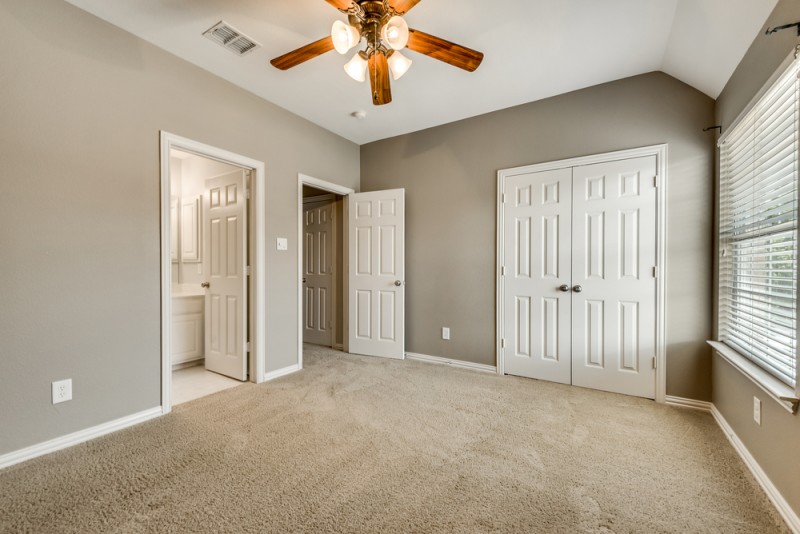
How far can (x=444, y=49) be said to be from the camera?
1853mm

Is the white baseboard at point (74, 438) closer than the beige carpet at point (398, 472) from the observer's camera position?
No

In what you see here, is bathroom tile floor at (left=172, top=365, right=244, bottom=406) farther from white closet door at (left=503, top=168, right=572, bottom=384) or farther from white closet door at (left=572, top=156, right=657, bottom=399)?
white closet door at (left=572, top=156, right=657, bottom=399)

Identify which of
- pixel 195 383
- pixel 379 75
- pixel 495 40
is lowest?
pixel 195 383

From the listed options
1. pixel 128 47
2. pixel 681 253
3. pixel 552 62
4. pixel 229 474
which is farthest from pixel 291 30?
pixel 681 253

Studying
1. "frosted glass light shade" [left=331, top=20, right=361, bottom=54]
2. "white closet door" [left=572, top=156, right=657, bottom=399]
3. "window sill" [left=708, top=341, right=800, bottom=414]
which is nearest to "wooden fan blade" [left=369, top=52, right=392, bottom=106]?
"frosted glass light shade" [left=331, top=20, right=361, bottom=54]

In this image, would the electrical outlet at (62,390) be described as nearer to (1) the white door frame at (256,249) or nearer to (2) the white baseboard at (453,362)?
(1) the white door frame at (256,249)

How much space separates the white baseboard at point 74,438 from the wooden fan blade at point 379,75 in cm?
267

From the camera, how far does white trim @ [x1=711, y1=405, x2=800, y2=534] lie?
1.44 meters

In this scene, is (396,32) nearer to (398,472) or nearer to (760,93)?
(760,93)

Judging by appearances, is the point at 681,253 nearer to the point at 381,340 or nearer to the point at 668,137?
the point at 668,137

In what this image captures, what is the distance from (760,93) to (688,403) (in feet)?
7.22

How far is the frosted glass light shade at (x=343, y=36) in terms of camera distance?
169 cm

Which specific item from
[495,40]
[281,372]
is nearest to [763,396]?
[495,40]

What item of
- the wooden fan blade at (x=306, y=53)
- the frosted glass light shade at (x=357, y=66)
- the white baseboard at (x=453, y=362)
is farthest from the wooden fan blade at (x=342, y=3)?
the white baseboard at (x=453, y=362)
